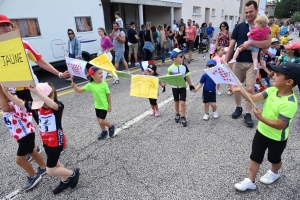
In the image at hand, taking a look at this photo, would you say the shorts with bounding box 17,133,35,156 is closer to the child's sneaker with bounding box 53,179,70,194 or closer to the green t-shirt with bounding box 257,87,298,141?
the child's sneaker with bounding box 53,179,70,194

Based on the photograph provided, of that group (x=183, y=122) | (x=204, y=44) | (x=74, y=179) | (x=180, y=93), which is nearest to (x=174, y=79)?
(x=180, y=93)

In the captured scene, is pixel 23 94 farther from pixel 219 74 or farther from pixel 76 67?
pixel 219 74

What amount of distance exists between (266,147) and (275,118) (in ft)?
1.33

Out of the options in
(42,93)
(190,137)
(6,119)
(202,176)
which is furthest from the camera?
(190,137)

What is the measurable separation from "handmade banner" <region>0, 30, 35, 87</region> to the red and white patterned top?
707mm

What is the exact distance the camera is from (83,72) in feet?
10.1

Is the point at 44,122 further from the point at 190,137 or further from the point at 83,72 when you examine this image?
the point at 190,137

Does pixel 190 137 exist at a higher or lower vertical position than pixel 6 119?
lower

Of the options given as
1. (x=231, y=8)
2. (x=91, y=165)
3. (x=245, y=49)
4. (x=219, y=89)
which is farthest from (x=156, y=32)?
(x=231, y=8)

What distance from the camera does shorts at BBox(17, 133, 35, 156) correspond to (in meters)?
2.51

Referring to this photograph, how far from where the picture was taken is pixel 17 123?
248 centimetres

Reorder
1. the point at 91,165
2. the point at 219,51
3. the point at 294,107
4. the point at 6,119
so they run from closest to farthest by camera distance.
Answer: the point at 294,107 < the point at 6,119 < the point at 91,165 < the point at 219,51

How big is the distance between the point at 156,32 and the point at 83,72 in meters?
8.66

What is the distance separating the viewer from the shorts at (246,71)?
3.90 meters
